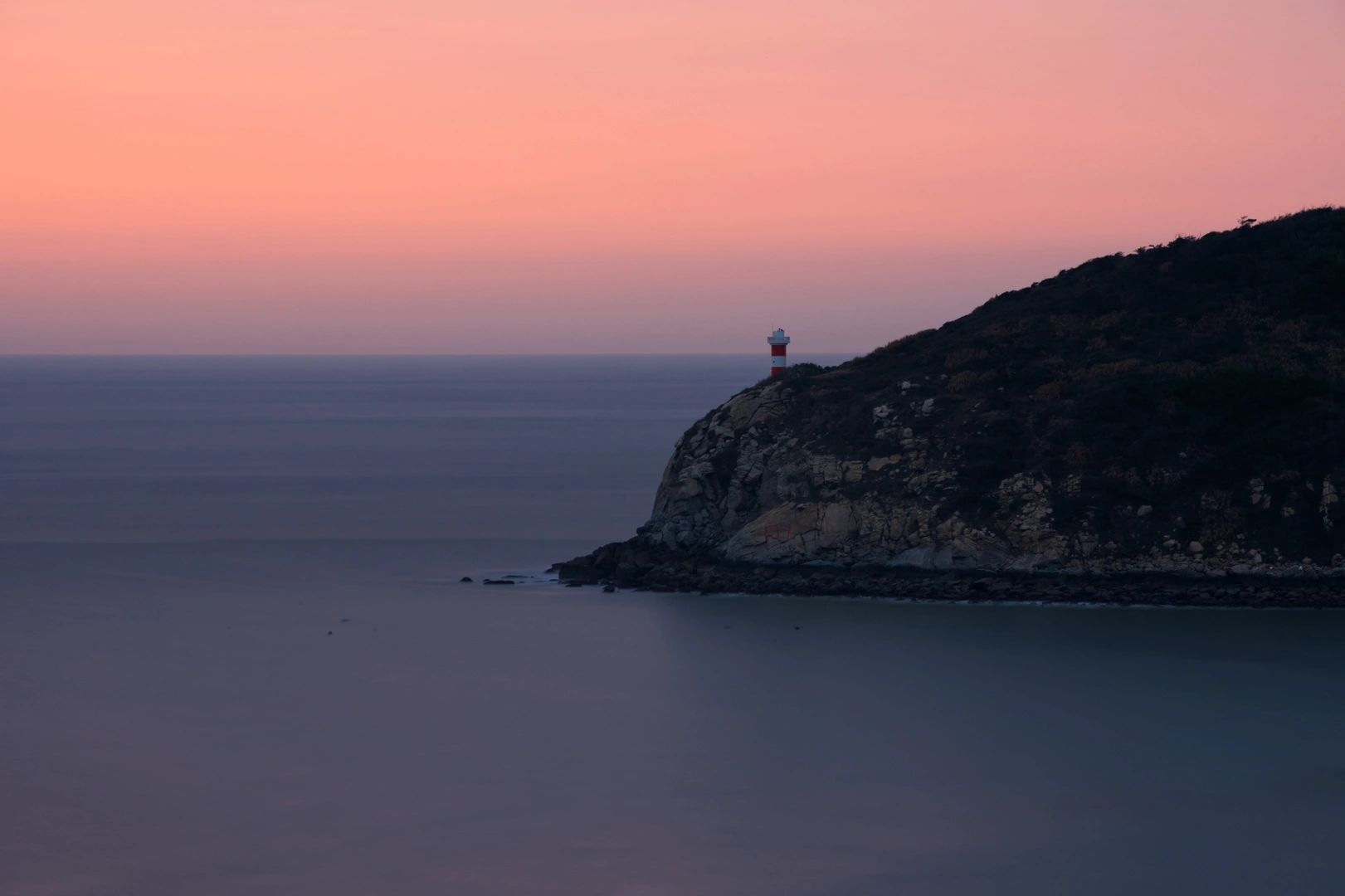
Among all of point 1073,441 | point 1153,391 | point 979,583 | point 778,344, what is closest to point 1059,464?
point 1073,441

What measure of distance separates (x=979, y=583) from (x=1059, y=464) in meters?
2.66

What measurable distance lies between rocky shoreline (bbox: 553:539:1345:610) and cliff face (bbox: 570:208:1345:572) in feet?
0.73

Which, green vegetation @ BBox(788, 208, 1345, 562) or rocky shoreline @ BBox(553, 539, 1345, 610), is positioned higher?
green vegetation @ BBox(788, 208, 1345, 562)

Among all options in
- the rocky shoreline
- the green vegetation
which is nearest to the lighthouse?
the green vegetation

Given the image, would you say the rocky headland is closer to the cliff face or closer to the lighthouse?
the cliff face

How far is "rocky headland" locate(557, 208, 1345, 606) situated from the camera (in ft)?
68.6

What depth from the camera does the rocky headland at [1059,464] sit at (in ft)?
68.6

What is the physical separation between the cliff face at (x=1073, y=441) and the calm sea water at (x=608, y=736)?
1.50 metres

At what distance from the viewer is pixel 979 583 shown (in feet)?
69.3

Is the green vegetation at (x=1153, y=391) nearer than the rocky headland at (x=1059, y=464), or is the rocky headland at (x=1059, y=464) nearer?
the rocky headland at (x=1059, y=464)

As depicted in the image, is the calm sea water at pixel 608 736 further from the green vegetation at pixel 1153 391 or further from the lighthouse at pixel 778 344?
the lighthouse at pixel 778 344

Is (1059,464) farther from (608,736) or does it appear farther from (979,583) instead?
(608,736)

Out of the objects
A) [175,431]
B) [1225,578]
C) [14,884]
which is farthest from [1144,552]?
[175,431]

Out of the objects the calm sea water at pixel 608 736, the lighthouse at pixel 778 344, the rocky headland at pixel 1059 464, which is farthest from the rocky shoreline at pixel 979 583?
the lighthouse at pixel 778 344
